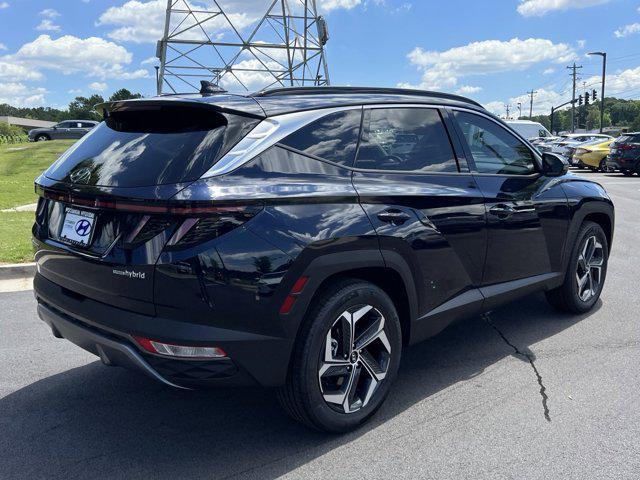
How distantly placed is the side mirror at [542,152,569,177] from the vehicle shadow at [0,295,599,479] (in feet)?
4.62

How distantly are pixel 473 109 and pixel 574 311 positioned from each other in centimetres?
212

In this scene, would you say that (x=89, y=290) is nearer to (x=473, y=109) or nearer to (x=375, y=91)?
(x=375, y=91)

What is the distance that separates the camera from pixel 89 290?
9.39 ft

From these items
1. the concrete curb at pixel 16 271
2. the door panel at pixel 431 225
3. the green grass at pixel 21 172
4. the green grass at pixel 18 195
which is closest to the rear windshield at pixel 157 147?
the door panel at pixel 431 225

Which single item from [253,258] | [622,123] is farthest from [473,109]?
[622,123]

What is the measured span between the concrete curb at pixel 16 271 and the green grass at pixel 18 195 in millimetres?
206

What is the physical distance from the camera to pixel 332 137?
3.16 m

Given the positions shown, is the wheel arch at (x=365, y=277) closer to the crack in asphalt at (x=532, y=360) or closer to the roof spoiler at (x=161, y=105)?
the roof spoiler at (x=161, y=105)

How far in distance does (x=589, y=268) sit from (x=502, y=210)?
1664 mm

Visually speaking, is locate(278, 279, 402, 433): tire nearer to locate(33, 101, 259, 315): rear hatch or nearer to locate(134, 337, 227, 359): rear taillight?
locate(134, 337, 227, 359): rear taillight

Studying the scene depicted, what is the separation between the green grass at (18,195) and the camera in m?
7.21

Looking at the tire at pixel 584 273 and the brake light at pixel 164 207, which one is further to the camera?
the tire at pixel 584 273

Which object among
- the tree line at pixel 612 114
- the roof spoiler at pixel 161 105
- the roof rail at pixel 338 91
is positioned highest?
the roof rail at pixel 338 91

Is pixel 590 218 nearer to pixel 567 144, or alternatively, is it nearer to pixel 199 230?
pixel 199 230
